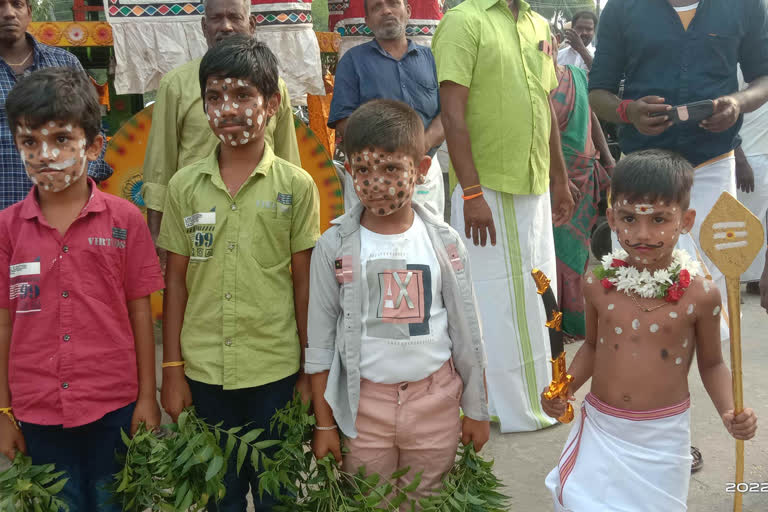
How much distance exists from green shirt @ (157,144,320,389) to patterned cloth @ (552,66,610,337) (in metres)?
3.26

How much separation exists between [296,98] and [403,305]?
3184 millimetres

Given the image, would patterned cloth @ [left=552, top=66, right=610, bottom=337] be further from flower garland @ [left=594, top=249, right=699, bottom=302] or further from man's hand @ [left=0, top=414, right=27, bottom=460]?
man's hand @ [left=0, top=414, right=27, bottom=460]

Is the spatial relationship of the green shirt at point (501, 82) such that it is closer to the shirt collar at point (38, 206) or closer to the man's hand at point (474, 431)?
the man's hand at point (474, 431)

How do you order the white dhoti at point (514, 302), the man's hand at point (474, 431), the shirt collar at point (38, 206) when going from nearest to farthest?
the shirt collar at point (38, 206) → the man's hand at point (474, 431) → the white dhoti at point (514, 302)

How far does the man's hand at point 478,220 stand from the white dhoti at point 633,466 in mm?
1344

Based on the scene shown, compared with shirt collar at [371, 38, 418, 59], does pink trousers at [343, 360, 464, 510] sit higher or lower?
lower

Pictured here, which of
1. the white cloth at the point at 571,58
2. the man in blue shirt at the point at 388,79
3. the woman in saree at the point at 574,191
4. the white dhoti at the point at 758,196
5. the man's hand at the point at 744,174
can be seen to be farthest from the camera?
the white cloth at the point at 571,58

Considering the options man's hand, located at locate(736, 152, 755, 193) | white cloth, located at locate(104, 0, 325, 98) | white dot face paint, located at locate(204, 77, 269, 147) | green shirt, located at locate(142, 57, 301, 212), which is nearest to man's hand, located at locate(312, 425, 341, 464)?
white dot face paint, located at locate(204, 77, 269, 147)

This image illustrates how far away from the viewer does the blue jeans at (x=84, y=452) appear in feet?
7.34

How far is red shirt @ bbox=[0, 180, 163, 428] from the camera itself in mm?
2180

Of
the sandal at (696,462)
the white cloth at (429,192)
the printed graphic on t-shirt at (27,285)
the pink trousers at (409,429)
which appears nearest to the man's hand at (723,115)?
the white cloth at (429,192)

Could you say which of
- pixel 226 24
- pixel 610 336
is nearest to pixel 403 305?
pixel 610 336

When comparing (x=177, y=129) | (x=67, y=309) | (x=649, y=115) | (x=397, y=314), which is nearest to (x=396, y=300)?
(x=397, y=314)

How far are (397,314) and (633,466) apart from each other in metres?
0.83
